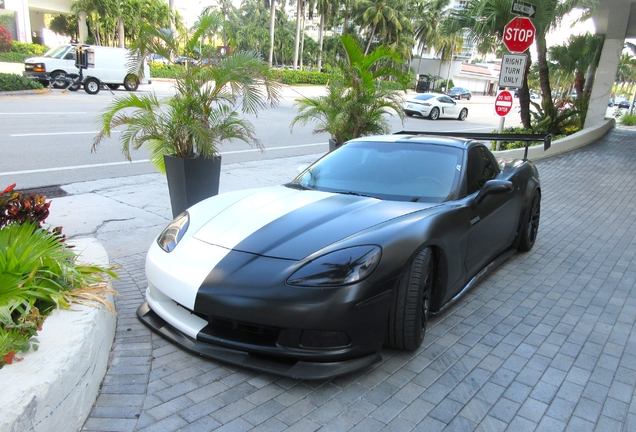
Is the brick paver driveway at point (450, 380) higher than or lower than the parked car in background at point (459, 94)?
lower

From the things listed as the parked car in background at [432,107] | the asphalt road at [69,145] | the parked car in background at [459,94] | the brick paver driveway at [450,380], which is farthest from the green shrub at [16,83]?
the parked car in background at [459,94]

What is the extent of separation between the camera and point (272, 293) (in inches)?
106

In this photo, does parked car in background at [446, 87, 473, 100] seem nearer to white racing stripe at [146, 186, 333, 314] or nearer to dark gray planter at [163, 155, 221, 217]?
dark gray planter at [163, 155, 221, 217]

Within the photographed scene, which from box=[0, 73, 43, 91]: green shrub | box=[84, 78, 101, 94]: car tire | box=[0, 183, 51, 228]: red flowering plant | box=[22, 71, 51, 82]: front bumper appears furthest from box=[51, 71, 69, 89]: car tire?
box=[0, 183, 51, 228]: red flowering plant

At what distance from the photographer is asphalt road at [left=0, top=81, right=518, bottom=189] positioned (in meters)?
8.02

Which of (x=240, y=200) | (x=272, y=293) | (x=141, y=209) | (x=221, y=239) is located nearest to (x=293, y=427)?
(x=272, y=293)

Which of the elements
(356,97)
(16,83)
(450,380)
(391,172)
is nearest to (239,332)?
(450,380)

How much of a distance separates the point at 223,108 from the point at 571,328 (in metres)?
4.05

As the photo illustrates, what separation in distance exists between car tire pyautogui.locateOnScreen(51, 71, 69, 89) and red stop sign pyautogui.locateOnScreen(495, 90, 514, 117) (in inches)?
766

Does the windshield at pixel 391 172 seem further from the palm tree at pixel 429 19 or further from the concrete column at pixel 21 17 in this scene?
the palm tree at pixel 429 19

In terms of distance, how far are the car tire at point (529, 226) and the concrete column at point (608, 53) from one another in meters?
13.7

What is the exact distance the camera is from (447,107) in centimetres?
2478

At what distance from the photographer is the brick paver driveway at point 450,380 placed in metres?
2.57

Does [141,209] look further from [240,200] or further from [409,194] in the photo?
[409,194]
